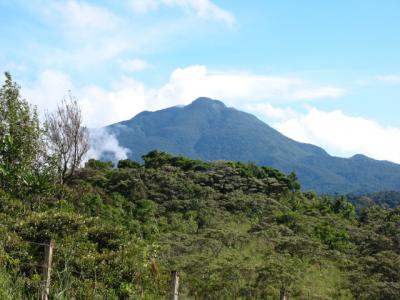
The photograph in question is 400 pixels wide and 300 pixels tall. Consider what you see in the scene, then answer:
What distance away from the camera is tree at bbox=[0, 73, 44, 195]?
1440cm

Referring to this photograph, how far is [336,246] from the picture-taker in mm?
19938

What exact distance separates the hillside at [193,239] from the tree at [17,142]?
2.71 ft

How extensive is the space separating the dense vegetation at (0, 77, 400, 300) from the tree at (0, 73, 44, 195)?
0.12ft

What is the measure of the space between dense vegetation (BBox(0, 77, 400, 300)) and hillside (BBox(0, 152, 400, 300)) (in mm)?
38

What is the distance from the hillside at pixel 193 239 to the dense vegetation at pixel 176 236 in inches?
1.5

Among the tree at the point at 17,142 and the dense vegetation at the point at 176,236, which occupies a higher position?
the tree at the point at 17,142

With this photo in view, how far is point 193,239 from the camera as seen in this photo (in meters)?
17.4

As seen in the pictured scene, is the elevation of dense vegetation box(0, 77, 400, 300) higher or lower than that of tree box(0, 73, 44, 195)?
lower

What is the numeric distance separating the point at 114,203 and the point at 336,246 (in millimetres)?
10169

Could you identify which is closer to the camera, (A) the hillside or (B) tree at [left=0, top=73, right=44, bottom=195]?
(A) the hillside

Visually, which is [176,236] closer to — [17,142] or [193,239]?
[193,239]

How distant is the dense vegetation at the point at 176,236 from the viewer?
332 inches

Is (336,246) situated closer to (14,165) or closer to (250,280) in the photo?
(250,280)

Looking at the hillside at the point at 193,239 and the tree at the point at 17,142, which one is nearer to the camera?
the hillside at the point at 193,239
